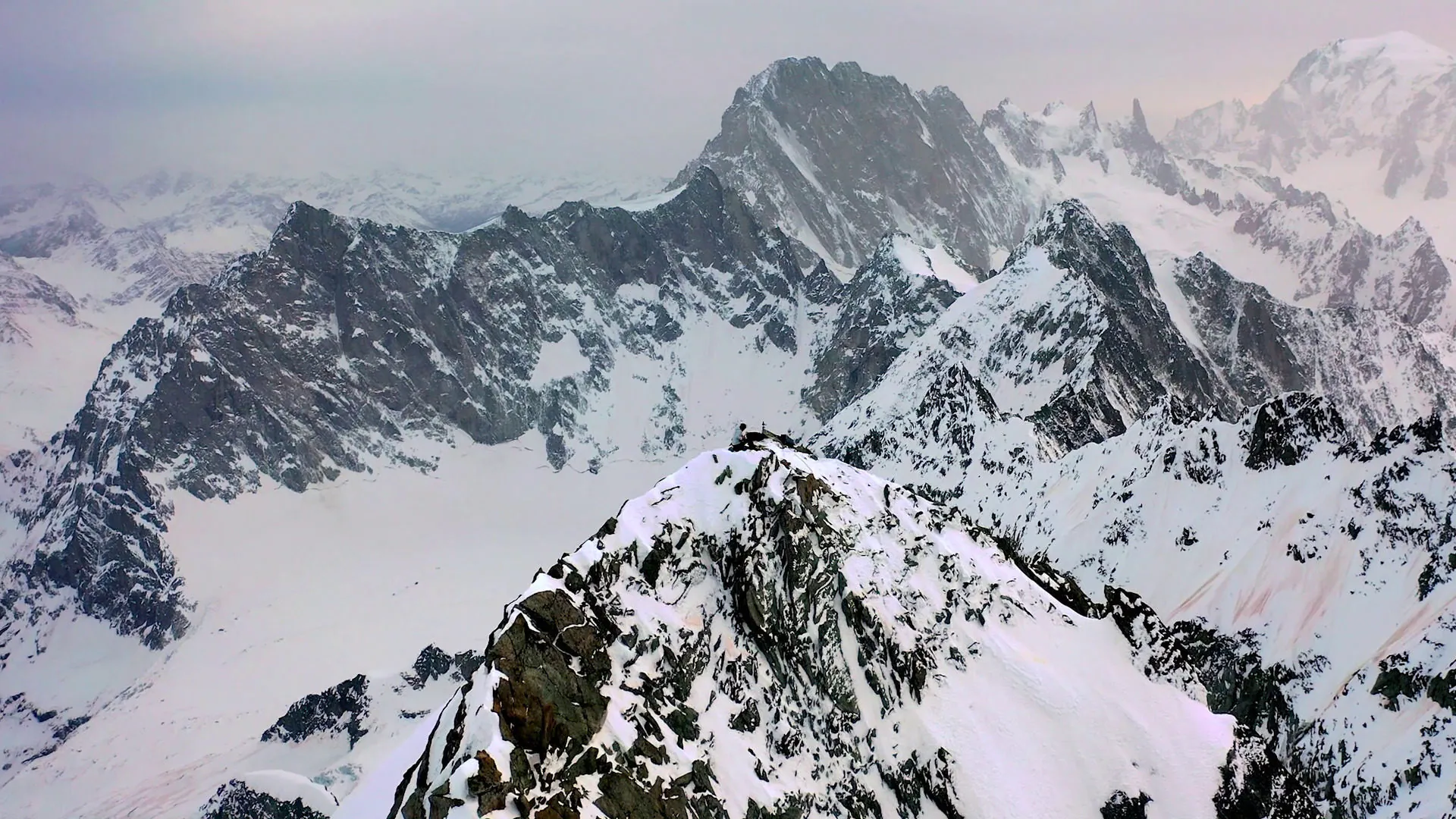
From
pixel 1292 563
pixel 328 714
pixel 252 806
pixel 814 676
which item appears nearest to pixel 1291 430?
pixel 1292 563

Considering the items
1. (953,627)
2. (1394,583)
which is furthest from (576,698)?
(1394,583)

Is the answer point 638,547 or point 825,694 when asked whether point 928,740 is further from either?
point 638,547

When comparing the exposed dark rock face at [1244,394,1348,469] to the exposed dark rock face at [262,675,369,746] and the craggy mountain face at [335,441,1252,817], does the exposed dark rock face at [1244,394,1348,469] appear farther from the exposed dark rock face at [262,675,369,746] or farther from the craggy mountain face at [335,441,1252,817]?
the exposed dark rock face at [262,675,369,746]

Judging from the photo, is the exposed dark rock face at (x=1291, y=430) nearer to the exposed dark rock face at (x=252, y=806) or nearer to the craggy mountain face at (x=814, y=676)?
the craggy mountain face at (x=814, y=676)

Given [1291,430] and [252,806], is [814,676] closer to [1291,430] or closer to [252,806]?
[1291,430]

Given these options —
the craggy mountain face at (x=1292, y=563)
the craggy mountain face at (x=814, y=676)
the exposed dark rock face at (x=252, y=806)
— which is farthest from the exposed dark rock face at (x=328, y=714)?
the craggy mountain face at (x=1292, y=563)

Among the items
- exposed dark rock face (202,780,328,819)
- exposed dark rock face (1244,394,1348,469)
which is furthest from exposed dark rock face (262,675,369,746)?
exposed dark rock face (1244,394,1348,469)

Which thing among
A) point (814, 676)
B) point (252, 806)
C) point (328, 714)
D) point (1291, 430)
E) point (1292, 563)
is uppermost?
point (328, 714)

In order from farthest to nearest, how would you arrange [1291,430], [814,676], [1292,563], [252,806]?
1. [1291,430]
2. [252,806]
3. [1292,563]
4. [814,676]
